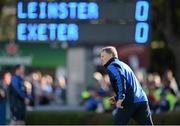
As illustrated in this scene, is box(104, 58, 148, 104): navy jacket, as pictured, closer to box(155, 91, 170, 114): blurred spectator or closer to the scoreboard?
the scoreboard

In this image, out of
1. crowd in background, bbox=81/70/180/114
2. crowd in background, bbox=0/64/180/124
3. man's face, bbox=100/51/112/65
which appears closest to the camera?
man's face, bbox=100/51/112/65

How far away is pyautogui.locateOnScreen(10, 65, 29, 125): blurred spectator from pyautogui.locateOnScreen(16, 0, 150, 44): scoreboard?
174 centimetres

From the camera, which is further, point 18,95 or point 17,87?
point 18,95

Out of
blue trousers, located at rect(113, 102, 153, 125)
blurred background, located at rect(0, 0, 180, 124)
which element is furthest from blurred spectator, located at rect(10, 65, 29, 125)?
blue trousers, located at rect(113, 102, 153, 125)

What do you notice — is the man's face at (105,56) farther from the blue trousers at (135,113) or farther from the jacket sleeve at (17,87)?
the jacket sleeve at (17,87)

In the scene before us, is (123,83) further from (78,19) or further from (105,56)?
(78,19)

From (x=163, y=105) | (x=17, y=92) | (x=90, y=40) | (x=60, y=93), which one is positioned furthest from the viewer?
(x=60, y=93)

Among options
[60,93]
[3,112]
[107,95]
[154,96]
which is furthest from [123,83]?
[60,93]

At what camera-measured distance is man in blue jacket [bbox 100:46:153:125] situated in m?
12.4

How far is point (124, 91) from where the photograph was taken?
40.7 feet

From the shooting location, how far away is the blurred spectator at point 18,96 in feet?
61.5

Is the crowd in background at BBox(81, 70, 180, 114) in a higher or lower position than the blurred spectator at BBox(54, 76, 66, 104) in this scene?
higher

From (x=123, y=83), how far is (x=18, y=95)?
7.03m

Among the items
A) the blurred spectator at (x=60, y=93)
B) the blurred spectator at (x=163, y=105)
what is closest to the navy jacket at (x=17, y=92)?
the blurred spectator at (x=163, y=105)
